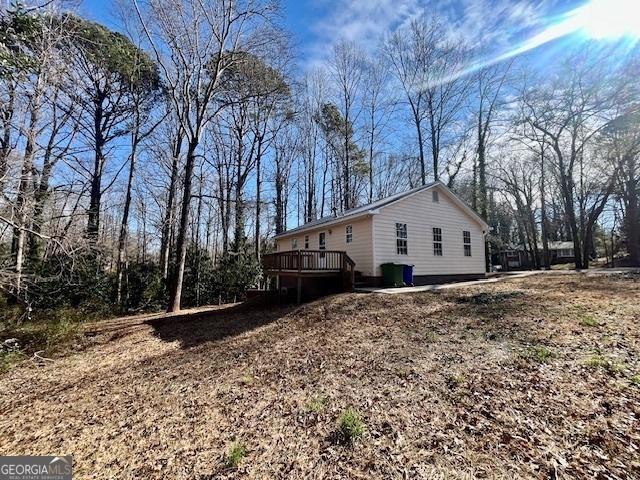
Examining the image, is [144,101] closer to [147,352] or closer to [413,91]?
[147,352]

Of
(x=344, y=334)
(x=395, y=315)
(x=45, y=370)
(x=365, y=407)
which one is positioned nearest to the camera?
(x=365, y=407)

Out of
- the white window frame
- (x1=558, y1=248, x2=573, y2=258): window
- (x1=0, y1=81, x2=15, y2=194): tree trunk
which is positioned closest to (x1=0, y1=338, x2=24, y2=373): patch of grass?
(x1=0, y1=81, x2=15, y2=194): tree trunk

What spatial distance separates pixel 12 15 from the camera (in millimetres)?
4590

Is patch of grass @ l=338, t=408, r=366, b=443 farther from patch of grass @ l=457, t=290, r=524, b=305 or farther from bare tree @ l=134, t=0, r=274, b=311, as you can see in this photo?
bare tree @ l=134, t=0, r=274, b=311

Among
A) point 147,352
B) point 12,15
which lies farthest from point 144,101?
point 147,352

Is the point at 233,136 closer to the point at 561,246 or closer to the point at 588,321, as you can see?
the point at 588,321

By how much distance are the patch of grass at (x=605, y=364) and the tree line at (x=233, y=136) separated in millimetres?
9408

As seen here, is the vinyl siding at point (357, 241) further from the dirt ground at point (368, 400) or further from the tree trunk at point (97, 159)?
the tree trunk at point (97, 159)

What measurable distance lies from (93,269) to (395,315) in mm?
12762

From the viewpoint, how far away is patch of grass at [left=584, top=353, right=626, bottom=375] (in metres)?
3.97

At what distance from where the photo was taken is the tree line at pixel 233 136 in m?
8.70

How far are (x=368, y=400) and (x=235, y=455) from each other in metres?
1.73

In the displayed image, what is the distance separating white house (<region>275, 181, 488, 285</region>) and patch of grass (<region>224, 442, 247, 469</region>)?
816 centimetres

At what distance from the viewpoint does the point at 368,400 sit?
396 cm
